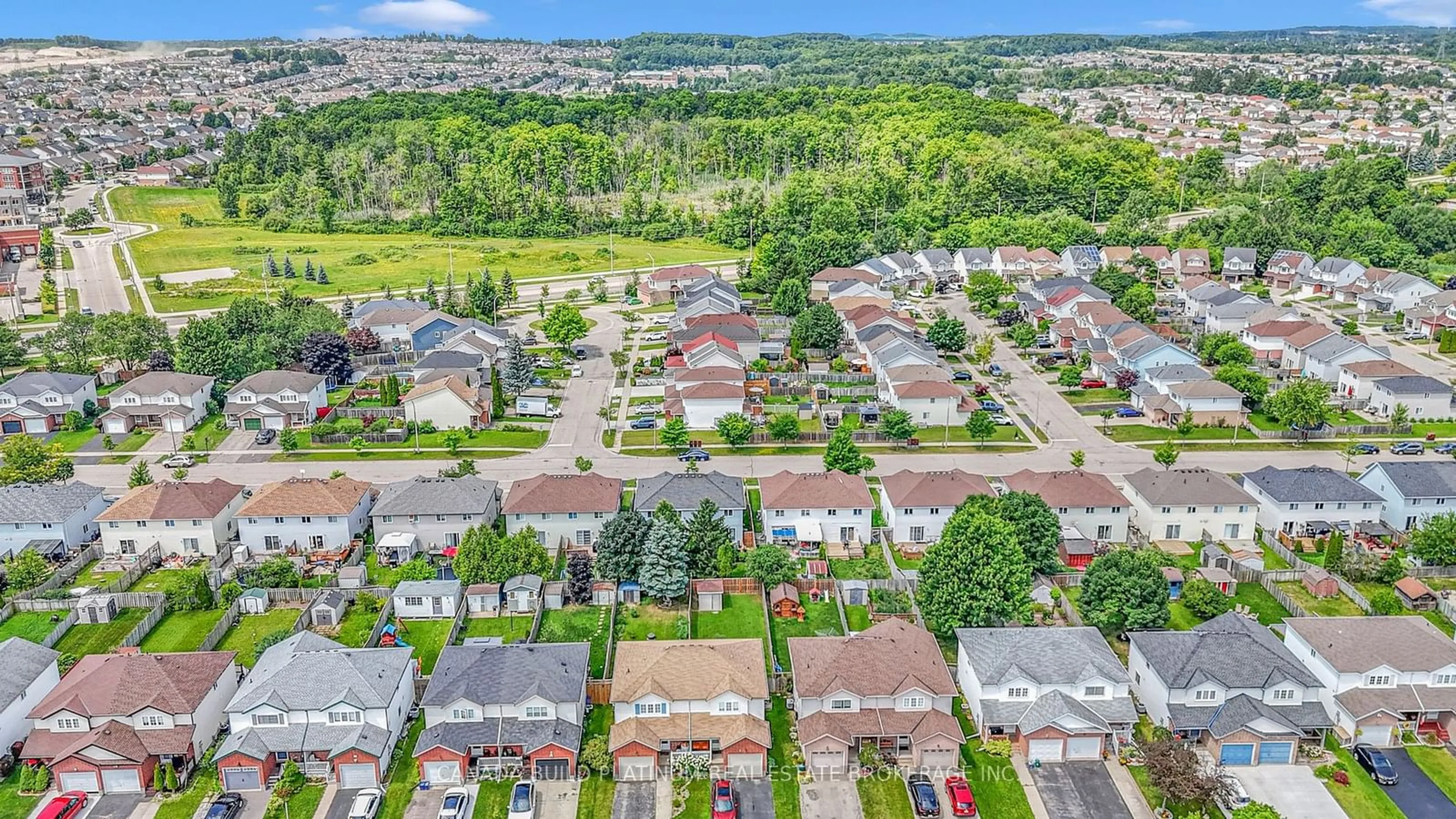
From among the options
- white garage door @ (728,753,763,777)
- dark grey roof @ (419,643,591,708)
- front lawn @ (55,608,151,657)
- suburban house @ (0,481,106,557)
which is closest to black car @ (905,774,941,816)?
white garage door @ (728,753,763,777)

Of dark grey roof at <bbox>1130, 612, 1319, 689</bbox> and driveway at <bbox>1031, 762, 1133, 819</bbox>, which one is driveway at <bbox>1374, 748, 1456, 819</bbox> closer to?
dark grey roof at <bbox>1130, 612, 1319, 689</bbox>

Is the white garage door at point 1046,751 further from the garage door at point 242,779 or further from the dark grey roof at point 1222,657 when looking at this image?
the garage door at point 242,779

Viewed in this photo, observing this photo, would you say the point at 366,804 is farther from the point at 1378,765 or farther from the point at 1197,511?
the point at 1197,511

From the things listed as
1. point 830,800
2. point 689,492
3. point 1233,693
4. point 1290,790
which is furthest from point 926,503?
point 1290,790

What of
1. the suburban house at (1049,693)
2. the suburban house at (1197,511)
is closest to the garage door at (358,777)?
the suburban house at (1049,693)

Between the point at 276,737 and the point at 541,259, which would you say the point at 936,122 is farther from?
the point at 276,737

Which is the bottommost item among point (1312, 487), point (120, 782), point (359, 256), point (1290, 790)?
point (1290, 790)
